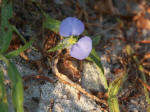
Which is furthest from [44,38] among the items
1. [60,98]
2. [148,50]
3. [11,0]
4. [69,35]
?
[148,50]

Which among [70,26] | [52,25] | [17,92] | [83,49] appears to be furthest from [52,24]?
[17,92]

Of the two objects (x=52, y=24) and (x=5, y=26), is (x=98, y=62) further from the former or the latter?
(x=5, y=26)

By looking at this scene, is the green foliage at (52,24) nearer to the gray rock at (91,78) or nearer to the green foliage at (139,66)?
the gray rock at (91,78)

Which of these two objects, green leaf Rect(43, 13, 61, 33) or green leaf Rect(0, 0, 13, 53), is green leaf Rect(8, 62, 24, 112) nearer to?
green leaf Rect(0, 0, 13, 53)

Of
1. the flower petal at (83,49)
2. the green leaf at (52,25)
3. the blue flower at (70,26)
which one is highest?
the green leaf at (52,25)

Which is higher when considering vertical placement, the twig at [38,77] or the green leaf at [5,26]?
the green leaf at [5,26]

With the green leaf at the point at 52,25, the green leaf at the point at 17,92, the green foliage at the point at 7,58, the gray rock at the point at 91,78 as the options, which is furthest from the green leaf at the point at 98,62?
the green leaf at the point at 17,92

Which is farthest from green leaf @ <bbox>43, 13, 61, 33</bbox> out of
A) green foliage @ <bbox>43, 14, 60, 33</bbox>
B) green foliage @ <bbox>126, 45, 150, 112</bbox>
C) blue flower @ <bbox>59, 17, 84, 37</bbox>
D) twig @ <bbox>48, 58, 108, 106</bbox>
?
green foliage @ <bbox>126, 45, 150, 112</bbox>
